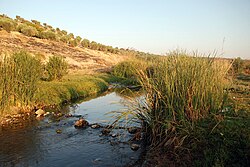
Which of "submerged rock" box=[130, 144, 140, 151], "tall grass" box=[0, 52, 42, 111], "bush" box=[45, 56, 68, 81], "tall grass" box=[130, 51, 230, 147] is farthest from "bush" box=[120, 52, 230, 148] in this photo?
"bush" box=[45, 56, 68, 81]

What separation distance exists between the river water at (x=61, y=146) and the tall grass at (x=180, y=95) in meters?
0.96

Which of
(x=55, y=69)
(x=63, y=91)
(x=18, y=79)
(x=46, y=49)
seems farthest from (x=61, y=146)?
(x=46, y=49)

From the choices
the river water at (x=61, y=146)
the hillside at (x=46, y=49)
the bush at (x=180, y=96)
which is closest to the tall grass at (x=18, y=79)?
the river water at (x=61, y=146)

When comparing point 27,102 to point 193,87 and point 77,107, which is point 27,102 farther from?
point 193,87

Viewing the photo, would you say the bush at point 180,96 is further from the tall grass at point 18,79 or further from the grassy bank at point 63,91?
the grassy bank at point 63,91

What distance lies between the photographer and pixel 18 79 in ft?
35.4

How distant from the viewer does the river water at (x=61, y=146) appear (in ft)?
20.7

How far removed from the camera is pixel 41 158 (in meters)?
6.56

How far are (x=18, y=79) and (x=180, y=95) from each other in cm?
836

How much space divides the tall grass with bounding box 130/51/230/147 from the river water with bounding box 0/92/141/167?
0.96m

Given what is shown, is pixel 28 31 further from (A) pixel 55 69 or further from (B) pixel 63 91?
(B) pixel 63 91

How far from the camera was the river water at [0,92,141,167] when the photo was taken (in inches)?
248

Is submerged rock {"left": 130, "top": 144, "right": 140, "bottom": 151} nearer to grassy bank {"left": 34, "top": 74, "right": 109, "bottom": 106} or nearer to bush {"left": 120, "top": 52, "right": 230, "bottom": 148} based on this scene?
bush {"left": 120, "top": 52, "right": 230, "bottom": 148}

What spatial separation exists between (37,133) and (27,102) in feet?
11.4
